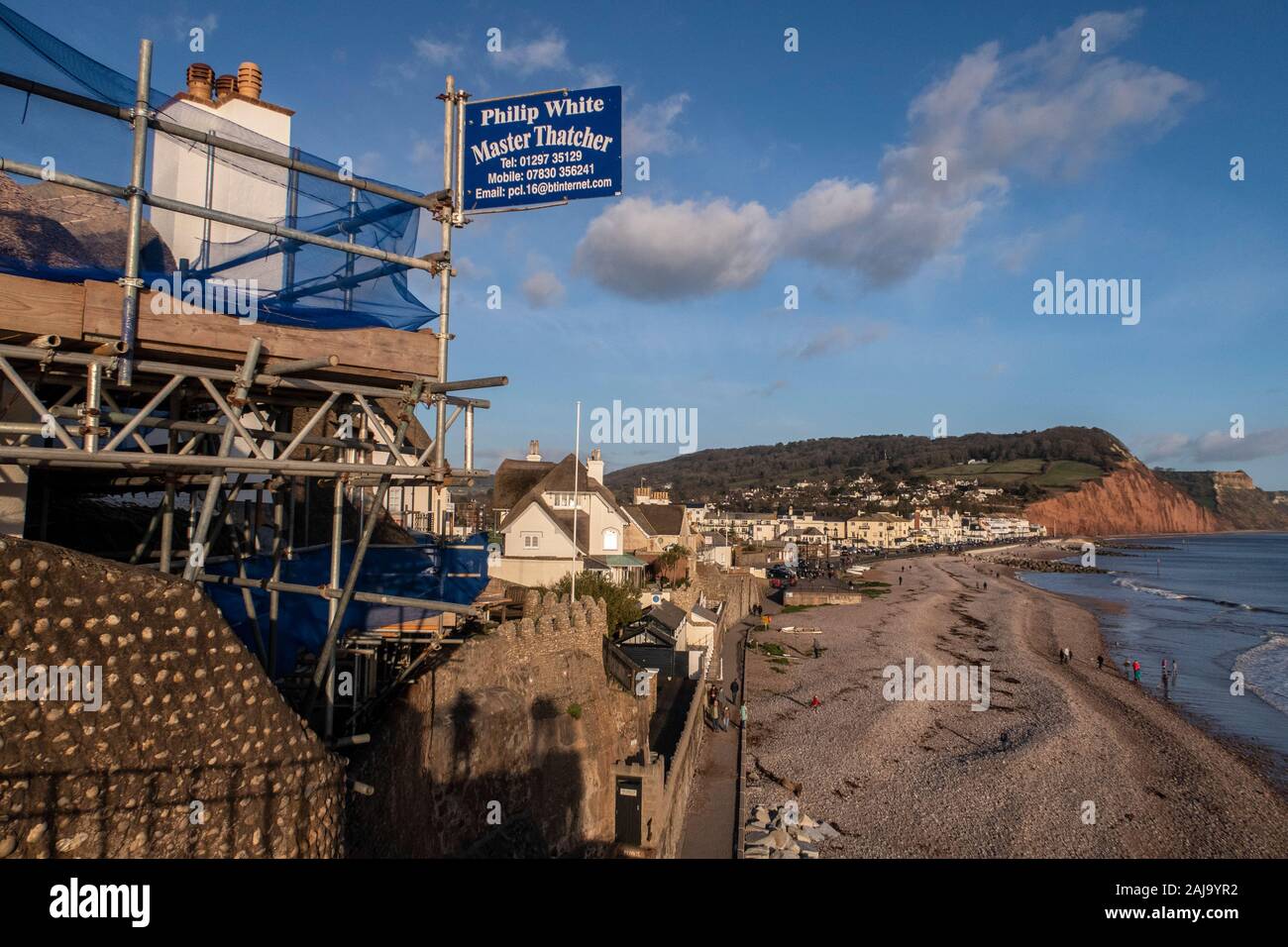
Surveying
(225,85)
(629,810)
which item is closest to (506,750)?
(629,810)

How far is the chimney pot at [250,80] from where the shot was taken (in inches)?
483

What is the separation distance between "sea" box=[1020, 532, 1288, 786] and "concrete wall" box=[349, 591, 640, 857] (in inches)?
1070

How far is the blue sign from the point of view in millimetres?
7785

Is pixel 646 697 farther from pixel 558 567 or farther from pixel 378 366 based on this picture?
pixel 378 366

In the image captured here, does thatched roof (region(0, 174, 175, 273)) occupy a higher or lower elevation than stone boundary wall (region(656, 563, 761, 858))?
higher

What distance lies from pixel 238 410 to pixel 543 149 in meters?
4.14

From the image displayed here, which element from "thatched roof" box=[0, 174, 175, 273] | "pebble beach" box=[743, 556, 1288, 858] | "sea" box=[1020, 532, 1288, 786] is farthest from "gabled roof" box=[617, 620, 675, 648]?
"thatched roof" box=[0, 174, 175, 273]

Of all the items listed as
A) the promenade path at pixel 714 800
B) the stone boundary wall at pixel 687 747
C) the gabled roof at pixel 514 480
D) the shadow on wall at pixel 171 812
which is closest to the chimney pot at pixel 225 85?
the shadow on wall at pixel 171 812

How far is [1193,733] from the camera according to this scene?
32562mm

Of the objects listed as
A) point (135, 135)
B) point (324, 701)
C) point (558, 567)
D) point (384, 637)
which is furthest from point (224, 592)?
point (558, 567)

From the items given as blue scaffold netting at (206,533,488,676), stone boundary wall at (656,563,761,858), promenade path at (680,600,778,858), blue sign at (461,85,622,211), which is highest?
blue sign at (461,85,622,211)

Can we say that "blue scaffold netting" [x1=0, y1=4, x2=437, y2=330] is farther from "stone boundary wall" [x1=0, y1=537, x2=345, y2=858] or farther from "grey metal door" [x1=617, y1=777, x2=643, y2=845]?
"grey metal door" [x1=617, y1=777, x2=643, y2=845]

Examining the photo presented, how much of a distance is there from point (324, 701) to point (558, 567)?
1071 inches

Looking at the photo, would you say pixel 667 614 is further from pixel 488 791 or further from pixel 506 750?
pixel 488 791
